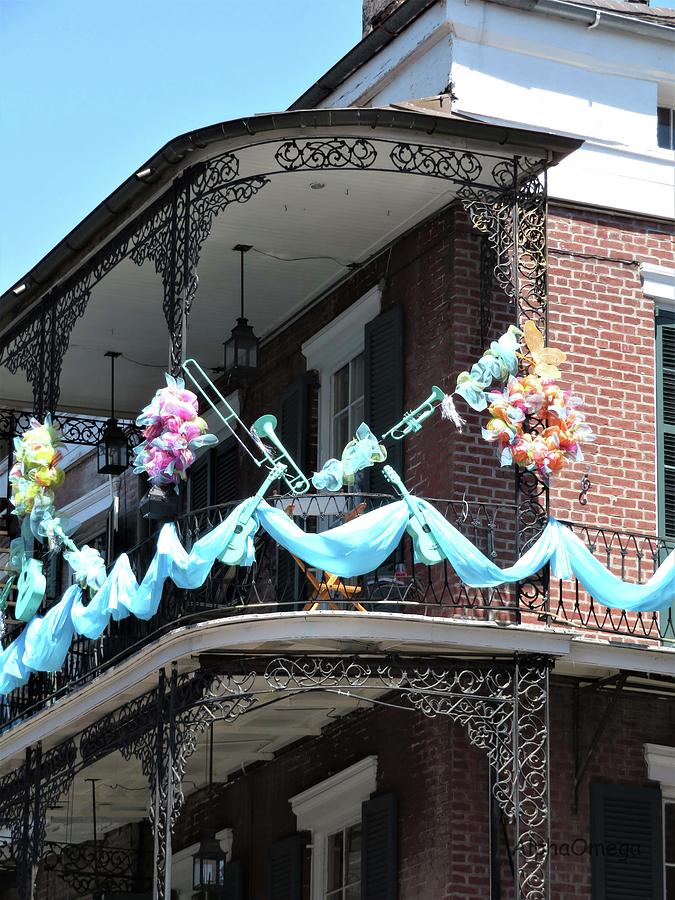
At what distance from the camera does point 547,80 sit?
16.0 metres

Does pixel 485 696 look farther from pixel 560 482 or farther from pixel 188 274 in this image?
pixel 188 274

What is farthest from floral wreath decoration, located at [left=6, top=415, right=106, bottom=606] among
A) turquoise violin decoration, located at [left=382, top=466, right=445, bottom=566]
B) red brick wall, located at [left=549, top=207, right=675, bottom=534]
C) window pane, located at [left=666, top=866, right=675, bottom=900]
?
window pane, located at [left=666, top=866, right=675, bottom=900]

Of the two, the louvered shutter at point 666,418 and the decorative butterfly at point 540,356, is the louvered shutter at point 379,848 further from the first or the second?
the decorative butterfly at point 540,356

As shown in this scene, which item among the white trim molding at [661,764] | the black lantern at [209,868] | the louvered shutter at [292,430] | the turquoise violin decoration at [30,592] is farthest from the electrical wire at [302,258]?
the black lantern at [209,868]

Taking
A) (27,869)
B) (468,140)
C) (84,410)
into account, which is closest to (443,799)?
(27,869)

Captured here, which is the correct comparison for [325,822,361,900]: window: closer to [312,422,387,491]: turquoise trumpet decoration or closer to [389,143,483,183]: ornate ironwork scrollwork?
[312,422,387,491]: turquoise trumpet decoration

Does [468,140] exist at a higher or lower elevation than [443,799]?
higher

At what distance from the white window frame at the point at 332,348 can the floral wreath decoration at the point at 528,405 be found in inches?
88.8

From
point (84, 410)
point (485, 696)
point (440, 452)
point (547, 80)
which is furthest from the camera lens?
point (84, 410)

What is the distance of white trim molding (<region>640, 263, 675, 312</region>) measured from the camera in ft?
51.1

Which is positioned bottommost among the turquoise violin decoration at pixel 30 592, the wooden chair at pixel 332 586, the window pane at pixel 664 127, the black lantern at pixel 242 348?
the wooden chair at pixel 332 586

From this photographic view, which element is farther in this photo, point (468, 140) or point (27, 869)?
point (27, 869)

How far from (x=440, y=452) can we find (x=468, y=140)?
7.16 ft

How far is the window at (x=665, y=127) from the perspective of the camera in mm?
16297
